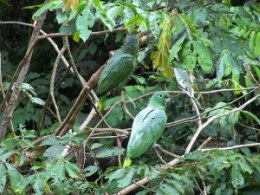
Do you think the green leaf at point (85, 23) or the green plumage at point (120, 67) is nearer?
the green leaf at point (85, 23)

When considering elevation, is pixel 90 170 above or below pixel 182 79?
below

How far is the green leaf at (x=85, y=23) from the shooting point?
160 centimetres

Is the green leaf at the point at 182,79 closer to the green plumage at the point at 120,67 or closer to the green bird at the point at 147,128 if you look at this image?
the green plumage at the point at 120,67

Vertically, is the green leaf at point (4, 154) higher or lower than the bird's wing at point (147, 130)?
lower

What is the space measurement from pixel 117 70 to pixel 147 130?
0.96 ft

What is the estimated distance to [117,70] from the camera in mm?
1916

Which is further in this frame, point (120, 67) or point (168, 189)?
point (120, 67)

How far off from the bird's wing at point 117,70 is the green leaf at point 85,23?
0.32 meters

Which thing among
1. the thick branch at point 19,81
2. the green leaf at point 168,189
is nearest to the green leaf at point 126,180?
the green leaf at point 168,189

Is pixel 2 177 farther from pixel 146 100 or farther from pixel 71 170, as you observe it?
pixel 146 100

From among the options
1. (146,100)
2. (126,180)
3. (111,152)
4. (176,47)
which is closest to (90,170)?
(111,152)

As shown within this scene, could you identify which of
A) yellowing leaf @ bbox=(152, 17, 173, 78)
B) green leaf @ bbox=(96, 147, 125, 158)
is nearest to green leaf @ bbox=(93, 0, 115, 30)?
yellowing leaf @ bbox=(152, 17, 173, 78)

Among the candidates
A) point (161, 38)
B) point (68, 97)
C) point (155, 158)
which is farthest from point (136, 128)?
point (68, 97)

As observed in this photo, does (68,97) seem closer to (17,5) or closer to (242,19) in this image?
(17,5)
